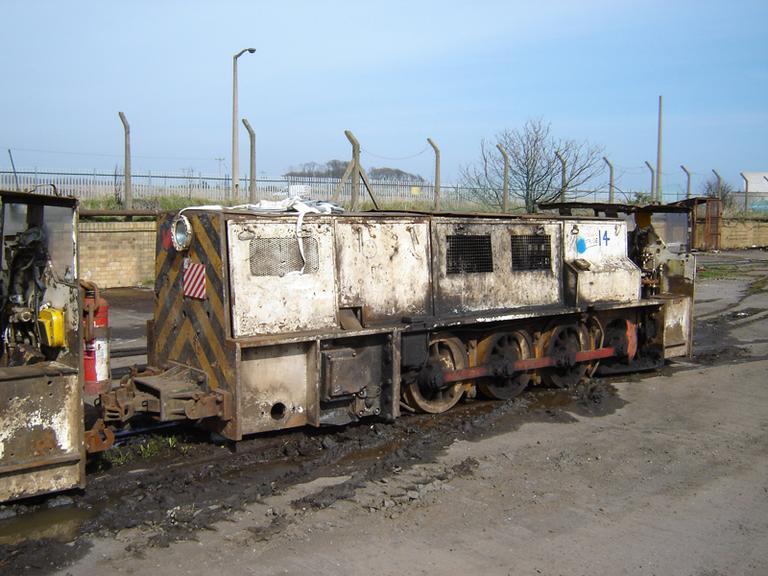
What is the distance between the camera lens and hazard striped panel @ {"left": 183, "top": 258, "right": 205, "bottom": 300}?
7430mm

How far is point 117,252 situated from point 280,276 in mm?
13227

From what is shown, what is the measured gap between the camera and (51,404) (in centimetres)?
586

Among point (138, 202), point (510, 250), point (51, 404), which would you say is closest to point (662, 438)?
point (510, 250)

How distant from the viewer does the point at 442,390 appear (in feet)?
29.8

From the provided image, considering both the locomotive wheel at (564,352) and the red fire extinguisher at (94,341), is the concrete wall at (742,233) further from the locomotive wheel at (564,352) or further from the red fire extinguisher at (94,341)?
the red fire extinguisher at (94,341)

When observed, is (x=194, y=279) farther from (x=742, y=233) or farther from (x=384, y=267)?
(x=742, y=233)

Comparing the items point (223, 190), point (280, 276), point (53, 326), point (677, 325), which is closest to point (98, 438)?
point (53, 326)

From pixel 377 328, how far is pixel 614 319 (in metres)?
4.29

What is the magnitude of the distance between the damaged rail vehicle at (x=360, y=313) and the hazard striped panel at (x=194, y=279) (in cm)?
2

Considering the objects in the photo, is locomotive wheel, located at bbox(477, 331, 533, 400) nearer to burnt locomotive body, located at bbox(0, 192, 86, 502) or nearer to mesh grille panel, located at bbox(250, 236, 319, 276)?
mesh grille panel, located at bbox(250, 236, 319, 276)

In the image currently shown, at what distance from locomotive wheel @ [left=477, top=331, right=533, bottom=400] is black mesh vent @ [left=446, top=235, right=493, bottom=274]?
0.89 meters

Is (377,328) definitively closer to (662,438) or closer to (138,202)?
(662,438)

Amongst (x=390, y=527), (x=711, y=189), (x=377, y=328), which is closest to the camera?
(x=390, y=527)

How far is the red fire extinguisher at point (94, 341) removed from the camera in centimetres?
646
